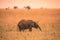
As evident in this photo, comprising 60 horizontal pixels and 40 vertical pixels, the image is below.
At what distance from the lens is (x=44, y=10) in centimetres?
209

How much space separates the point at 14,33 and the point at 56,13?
671mm

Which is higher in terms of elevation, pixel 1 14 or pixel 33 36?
pixel 1 14

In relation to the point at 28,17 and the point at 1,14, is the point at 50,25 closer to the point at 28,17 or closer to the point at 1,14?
the point at 28,17

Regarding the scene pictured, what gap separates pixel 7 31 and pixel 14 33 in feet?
0.33

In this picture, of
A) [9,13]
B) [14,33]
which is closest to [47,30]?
[14,33]

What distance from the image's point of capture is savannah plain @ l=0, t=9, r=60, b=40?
1981mm

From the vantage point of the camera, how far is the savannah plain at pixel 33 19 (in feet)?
6.50

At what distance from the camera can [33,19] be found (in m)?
2.05

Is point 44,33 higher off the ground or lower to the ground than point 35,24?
lower

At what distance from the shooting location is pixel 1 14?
204 cm

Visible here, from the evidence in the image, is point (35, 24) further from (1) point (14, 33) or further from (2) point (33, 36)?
(1) point (14, 33)

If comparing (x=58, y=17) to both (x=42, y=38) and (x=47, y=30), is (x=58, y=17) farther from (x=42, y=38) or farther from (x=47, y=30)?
(x=42, y=38)

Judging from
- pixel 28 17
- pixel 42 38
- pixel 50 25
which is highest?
pixel 28 17

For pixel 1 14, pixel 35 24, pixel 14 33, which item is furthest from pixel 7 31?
pixel 35 24
